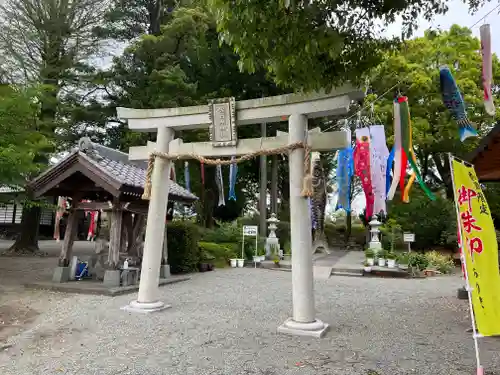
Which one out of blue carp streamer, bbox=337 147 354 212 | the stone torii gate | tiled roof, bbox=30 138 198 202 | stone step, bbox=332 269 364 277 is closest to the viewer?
the stone torii gate

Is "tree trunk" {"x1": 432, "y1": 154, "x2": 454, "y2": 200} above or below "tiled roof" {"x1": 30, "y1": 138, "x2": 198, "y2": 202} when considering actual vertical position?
above

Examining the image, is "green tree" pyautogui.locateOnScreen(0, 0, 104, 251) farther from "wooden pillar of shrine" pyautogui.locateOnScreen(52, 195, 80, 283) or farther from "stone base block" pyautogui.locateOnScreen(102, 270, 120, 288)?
"stone base block" pyautogui.locateOnScreen(102, 270, 120, 288)

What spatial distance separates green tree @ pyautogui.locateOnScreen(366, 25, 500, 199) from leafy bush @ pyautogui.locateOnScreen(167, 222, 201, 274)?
10307mm

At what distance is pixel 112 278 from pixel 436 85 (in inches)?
662

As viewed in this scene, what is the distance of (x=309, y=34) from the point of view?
12.4 feet

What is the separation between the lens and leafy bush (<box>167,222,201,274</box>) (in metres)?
11.7

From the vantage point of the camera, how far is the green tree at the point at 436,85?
17.3m

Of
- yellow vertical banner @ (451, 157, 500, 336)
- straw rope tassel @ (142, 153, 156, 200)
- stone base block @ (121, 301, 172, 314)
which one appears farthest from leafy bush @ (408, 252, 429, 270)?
yellow vertical banner @ (451, 157, 500, 336)

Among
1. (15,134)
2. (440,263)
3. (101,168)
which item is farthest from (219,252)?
(15,134)

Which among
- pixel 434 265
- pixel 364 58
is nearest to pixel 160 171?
pixel 364 58

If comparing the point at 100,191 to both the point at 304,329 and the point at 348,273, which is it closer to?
the point at 304,329

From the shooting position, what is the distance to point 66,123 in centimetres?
1636

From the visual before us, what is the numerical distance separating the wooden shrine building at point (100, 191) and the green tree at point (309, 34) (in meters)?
5.10

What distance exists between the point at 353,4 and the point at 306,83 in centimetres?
95
